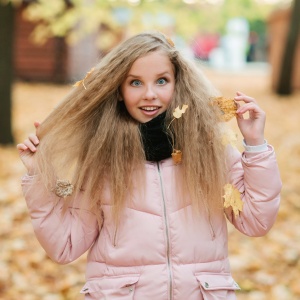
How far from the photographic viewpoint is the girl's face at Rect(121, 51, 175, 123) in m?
2.12

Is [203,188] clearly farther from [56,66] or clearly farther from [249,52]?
[249,52]

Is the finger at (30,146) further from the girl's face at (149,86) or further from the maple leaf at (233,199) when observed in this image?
the maple leaf at (233,199)

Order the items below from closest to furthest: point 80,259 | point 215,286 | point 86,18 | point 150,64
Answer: point 215,286 < point 150,64 < point 80,259 < point 86,18

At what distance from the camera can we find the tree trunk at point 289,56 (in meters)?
13.0

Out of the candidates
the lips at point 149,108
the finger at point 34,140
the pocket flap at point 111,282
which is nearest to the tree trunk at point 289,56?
the lips at point 149,108

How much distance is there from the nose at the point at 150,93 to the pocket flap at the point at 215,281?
681 millimetres

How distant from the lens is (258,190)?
205cm

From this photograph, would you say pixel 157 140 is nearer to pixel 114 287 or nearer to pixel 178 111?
pixel 178 111

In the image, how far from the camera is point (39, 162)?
7.02ft

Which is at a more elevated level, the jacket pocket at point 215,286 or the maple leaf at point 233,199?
the maple leaf at point 233,199

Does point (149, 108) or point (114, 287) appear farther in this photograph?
point (149, 108)

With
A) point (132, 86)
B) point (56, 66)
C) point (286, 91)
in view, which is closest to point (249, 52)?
point (56, 66)

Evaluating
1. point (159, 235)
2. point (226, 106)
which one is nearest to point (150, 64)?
point (226, 106)

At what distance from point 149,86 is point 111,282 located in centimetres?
74
